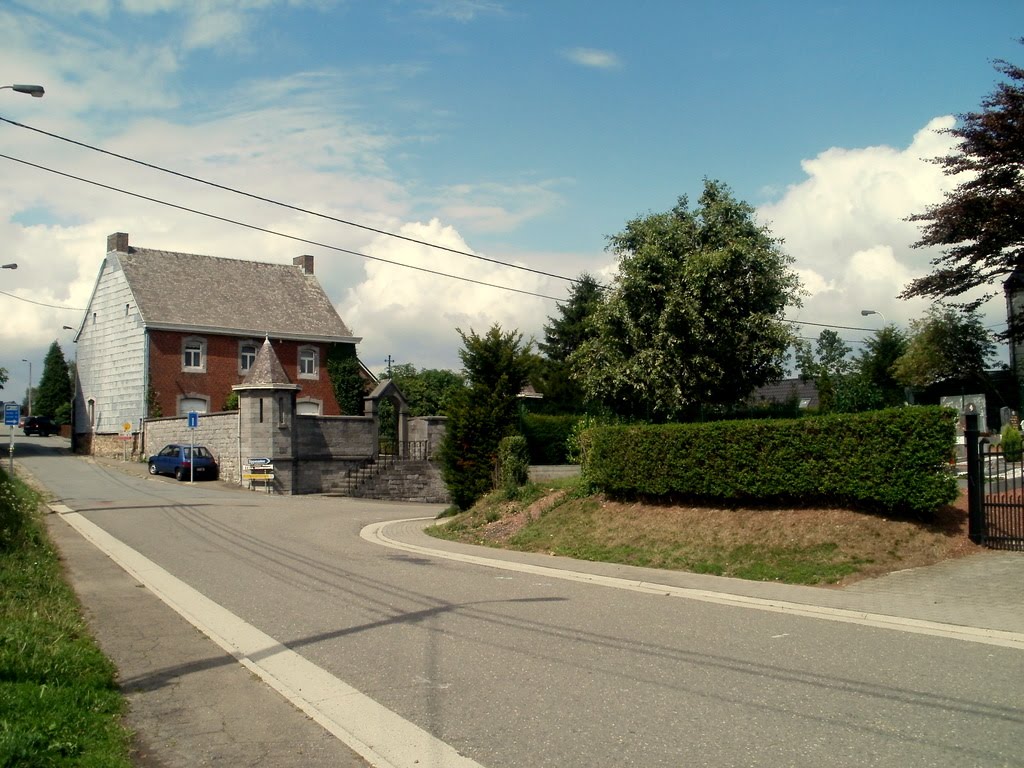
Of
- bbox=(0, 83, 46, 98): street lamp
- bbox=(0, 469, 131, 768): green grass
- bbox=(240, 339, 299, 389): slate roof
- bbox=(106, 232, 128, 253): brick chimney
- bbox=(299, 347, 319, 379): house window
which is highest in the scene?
bbox=(106, 232, 128, 253): brick chimney

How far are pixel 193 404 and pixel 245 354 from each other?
3.71m

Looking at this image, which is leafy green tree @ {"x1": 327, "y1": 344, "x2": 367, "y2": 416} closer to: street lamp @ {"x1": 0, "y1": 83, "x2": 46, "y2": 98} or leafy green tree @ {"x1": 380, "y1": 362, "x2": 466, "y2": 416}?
leafy green tree @ {"x1": 380, "y1": 362, "x2": 466, "y2": 416}

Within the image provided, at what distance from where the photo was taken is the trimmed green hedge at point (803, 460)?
42.3 feet

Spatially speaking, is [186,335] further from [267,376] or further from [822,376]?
[822,376]

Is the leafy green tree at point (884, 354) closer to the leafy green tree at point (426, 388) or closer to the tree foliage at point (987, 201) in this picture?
the tree foliage at point (987, 201)

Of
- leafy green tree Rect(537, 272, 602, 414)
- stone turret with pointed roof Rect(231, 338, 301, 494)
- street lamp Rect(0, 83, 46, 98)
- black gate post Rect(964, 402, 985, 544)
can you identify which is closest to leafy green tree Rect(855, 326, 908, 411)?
leafy green tree Rect(537, 272, 602, 414)

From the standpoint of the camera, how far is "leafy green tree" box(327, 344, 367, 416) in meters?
50.3

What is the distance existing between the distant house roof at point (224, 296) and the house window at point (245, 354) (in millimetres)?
760

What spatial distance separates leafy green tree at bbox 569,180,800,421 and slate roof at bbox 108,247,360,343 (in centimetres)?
2853

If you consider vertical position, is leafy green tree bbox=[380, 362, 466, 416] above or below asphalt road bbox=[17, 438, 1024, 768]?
above

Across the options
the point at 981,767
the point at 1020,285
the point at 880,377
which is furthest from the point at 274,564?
the point at 880,377

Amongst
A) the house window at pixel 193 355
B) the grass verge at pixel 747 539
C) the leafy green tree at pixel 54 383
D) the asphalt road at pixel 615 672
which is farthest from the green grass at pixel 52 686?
the leafy green tree at pixel 54 383

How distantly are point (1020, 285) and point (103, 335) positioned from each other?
43751 millimetres

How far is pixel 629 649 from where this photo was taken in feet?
27.1
